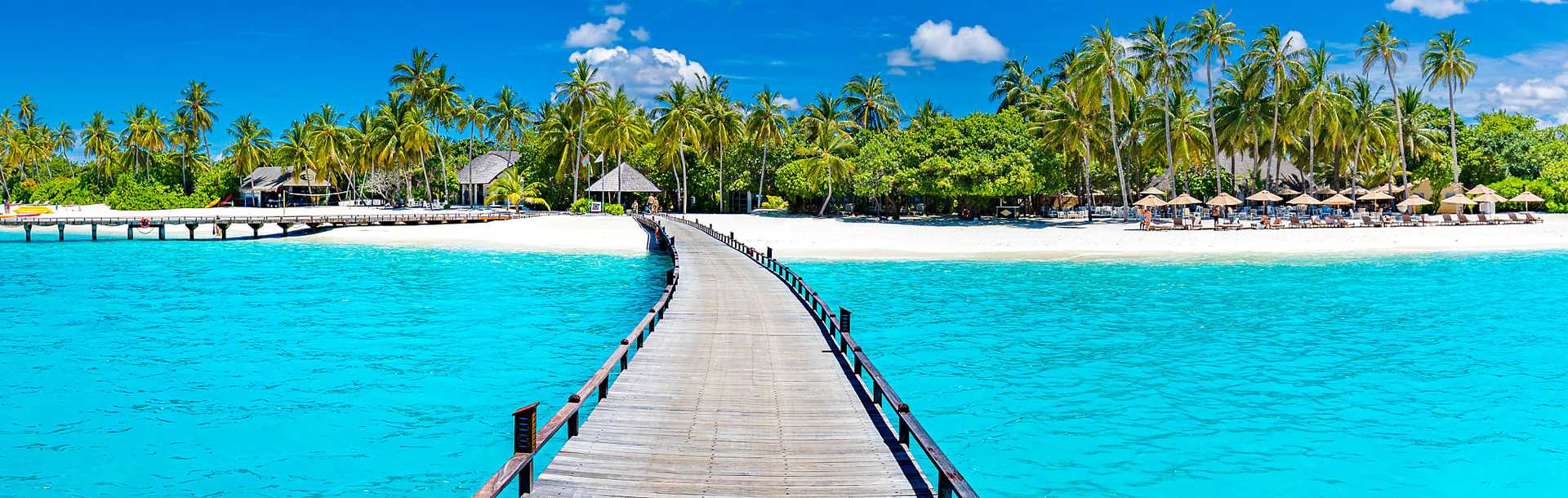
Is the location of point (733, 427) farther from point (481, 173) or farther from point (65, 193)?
point (65, 193)

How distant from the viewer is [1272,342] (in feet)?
66.4

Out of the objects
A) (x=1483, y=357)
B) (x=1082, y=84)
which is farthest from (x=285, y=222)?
(x=1483, y=357)

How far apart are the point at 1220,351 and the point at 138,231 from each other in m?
75.6

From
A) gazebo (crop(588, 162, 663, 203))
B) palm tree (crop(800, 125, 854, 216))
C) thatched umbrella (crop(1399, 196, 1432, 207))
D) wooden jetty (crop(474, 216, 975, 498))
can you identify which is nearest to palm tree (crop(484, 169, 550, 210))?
gazebo (crop(588, 162, 663, 203))

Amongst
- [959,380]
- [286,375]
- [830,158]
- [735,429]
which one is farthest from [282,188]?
[735,429]

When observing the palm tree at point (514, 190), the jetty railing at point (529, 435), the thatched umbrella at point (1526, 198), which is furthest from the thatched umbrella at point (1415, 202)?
the palm tree at point (514, 190)

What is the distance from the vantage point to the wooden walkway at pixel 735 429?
872cm

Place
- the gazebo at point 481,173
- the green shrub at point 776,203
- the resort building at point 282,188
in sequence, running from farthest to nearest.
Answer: the resort building at point 282,188, the gazebo at point 481,173, the green shrub at point 776,203

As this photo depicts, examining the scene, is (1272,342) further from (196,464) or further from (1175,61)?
(1175,61)

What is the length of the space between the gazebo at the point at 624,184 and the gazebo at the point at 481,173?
13.7m

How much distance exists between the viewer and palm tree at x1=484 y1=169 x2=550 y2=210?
82125 millimetres

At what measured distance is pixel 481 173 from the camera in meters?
91.2

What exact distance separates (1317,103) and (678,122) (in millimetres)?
43310

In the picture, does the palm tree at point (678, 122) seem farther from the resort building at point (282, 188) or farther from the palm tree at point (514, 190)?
the resort building at point (282, 188)
